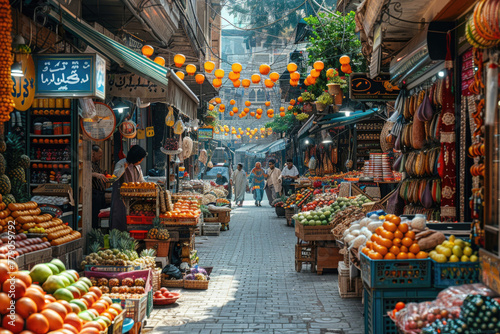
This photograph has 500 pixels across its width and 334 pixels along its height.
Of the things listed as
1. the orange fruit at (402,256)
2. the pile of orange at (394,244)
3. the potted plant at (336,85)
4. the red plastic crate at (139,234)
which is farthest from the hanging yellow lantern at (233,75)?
the orange fruit at (402,256)

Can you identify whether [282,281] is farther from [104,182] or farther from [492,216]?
[492,216]

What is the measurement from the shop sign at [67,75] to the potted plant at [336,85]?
9908 millimetres

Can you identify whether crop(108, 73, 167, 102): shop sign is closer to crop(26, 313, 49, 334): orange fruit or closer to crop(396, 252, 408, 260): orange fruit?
crop(396, 252, 408, 260): orange fruit

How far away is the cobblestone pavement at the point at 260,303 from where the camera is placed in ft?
21.2

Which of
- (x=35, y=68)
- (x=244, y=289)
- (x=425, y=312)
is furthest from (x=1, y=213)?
(x=425, y=312)

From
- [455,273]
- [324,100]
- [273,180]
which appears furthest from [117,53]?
[273,180]

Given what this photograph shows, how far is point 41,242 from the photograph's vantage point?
5.93 m

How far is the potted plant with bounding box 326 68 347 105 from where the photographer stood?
612 inches

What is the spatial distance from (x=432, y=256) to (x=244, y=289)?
4285mm

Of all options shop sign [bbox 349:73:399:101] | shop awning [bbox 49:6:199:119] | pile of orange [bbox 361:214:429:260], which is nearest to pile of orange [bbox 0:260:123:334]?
pile of orange [bbox 361:214:429:260]

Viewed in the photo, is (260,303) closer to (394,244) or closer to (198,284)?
(198,284)

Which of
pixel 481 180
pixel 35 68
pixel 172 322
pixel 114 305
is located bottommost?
pixel 172 322

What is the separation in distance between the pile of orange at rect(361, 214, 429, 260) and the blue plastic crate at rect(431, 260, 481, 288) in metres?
0.19

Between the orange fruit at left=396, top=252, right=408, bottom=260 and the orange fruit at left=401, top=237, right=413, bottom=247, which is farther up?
the orange fruit at left=401, top=237, right=413, bottom=247
